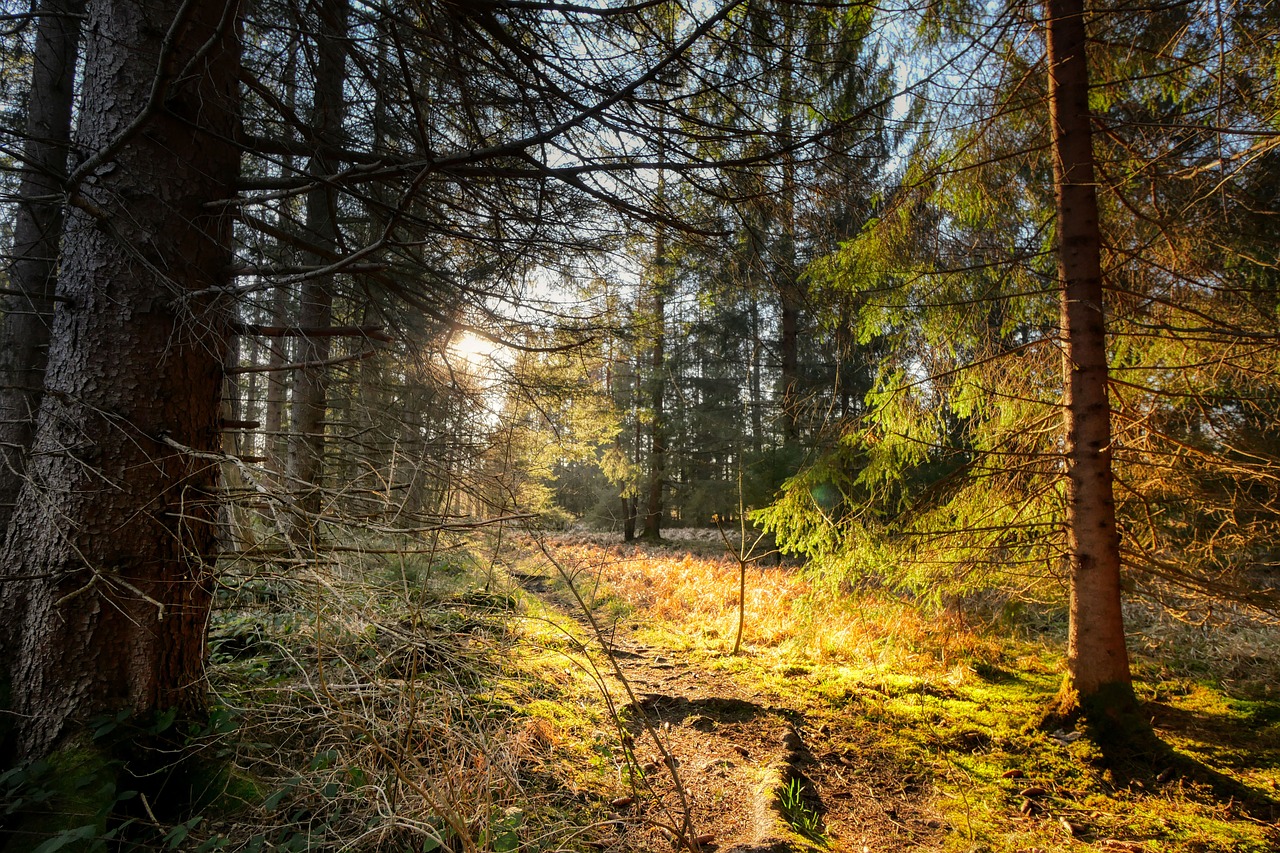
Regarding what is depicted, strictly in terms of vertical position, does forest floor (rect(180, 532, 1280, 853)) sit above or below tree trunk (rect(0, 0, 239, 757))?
below

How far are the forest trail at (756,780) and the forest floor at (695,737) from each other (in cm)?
2

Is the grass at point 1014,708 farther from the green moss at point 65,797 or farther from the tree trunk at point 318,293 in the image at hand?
the green moss at point 65,797

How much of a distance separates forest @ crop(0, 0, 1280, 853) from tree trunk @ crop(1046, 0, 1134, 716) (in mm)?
26

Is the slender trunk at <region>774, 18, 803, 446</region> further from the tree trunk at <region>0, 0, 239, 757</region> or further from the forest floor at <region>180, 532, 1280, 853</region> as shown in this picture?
the tree trunk at <region>0, 0, 239, 757</region>

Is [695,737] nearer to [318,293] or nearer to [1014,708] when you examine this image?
[1014,708]

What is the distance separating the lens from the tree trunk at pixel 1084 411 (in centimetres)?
382

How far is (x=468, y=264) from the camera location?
457 cm

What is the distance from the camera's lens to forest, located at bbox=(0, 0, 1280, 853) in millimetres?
2516

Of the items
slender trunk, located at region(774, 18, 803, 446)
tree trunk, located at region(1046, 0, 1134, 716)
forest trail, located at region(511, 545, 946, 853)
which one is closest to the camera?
forest trail, located at region(511, 545, 946, 853)

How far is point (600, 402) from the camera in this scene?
21.4 ft

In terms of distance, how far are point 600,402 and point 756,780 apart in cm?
421

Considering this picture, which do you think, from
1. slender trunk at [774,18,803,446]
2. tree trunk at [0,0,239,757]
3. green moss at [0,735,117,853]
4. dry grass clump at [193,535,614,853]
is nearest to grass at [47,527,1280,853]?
dry grass clump at [193,535,614,853]

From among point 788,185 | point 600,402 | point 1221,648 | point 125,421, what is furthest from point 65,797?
point 1221,648

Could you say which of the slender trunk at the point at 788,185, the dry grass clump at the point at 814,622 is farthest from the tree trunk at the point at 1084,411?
the slender trunk at the point at 788,185
